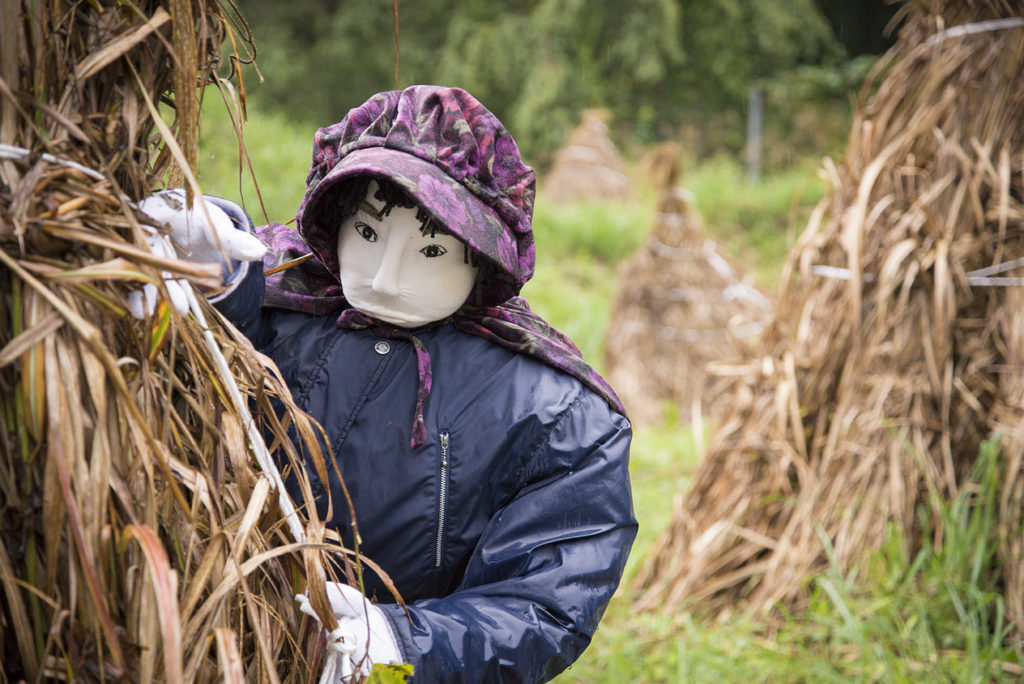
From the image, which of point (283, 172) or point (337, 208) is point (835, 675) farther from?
point (283, 172)

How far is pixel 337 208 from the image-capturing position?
4.15 feet

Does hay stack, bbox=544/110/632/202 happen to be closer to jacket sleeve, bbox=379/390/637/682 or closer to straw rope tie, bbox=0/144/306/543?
jacket sleeve, bbox=379/390/637/682

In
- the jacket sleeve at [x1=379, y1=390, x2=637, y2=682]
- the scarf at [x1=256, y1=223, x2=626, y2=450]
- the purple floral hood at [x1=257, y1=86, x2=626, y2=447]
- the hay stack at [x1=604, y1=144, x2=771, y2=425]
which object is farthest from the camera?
the hay stack at [x1=604, y1=144, x2=771, y2=425]

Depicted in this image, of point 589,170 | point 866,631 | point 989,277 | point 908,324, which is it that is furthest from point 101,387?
point 589,170

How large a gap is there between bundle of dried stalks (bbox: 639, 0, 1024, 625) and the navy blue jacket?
1663 mm

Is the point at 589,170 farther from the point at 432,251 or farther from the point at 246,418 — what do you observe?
the point at 246,418

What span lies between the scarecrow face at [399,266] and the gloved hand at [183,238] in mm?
196

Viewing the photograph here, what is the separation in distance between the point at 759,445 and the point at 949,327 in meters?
0.65

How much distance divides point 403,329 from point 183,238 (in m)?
0.39

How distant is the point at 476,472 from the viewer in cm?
123

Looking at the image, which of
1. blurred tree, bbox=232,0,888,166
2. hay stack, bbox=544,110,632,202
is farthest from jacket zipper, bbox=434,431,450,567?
blurred tree, bbox=232,0,888,166

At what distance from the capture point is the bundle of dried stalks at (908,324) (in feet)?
8.71

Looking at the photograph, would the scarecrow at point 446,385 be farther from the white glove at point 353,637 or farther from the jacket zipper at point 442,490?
the white glove at point 353,637

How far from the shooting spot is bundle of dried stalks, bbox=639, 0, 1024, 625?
266 centimetres
